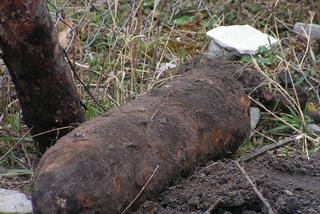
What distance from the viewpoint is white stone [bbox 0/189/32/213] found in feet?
8.36

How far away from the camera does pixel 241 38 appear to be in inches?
173

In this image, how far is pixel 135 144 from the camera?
8.16ft

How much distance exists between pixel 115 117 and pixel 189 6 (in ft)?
8.85

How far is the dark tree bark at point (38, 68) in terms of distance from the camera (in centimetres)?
270

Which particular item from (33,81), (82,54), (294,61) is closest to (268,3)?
(294,61)

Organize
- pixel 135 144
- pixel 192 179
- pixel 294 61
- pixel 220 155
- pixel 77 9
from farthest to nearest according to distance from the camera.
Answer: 1. pixel 77 9
2. pixel 294 61
3. pixel 220 155
4. pixel 192 179
5. pixel 135 144

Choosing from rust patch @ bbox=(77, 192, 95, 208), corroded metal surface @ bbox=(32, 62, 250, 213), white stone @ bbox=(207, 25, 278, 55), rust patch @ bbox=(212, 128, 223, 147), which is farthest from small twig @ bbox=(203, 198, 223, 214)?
white stone @ bbox=(207, 25, 278, 55)

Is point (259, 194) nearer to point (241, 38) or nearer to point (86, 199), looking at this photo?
point (86, 199)

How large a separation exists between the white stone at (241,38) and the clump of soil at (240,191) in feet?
4.94

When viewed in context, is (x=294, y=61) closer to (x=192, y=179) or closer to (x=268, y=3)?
(x=268, y=3)

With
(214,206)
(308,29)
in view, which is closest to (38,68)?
(214,206)

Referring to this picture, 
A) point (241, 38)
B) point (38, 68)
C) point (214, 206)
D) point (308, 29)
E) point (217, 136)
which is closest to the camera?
point (214, 206)

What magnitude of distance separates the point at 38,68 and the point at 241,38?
183 cm

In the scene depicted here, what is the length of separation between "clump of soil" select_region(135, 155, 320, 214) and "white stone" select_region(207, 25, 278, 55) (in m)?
1.51
